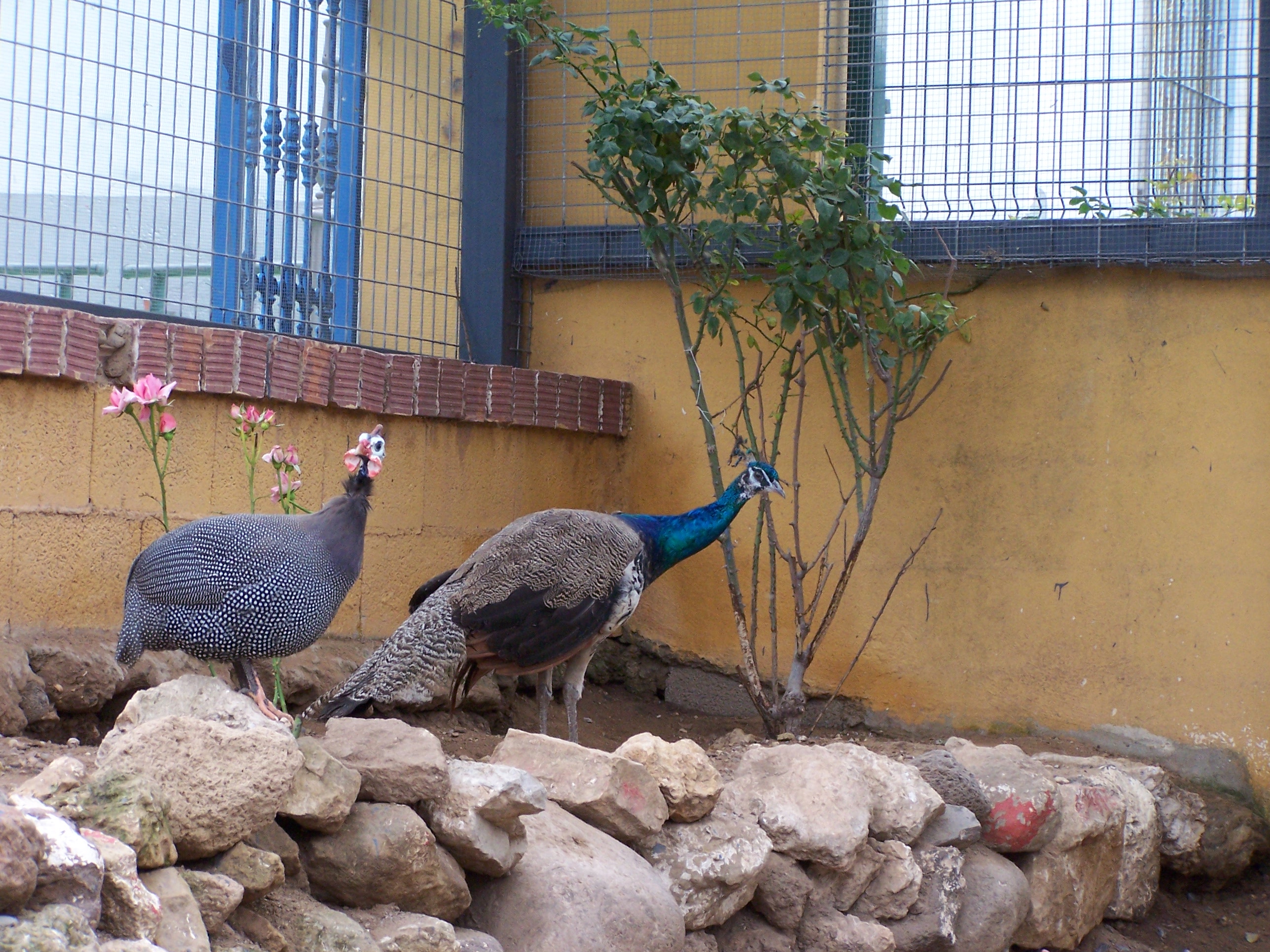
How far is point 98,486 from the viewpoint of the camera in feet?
13.4

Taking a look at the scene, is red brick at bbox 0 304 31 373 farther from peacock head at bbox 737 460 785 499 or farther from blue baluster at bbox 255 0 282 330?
peacock head at bbox 737 460 785 499

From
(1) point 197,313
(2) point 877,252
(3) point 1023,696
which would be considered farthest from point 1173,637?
(1) point 197,313

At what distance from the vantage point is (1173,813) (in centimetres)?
456

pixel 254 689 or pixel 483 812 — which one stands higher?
pixel 254 689

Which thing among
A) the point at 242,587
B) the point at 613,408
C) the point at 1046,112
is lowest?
the point at 242,587

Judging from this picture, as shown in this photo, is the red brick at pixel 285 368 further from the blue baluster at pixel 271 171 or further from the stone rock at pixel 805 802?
the stone rock at pixel 805 802

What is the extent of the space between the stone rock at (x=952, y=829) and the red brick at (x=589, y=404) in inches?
88.2

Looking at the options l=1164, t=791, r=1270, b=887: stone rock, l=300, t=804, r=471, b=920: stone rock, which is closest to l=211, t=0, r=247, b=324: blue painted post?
l=300, t=804, r=471, b=920: stone rock

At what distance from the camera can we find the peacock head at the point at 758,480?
4.58 m

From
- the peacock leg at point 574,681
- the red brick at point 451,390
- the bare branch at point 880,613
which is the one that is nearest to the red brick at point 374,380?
the red brick at point 451,390

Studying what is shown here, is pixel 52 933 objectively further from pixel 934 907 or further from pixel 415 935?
pixel 934 907

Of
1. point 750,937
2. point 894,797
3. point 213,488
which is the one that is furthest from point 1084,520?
point 213,488

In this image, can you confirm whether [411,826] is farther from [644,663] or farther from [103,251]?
[644,663]

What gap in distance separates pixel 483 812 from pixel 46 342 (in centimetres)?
206
